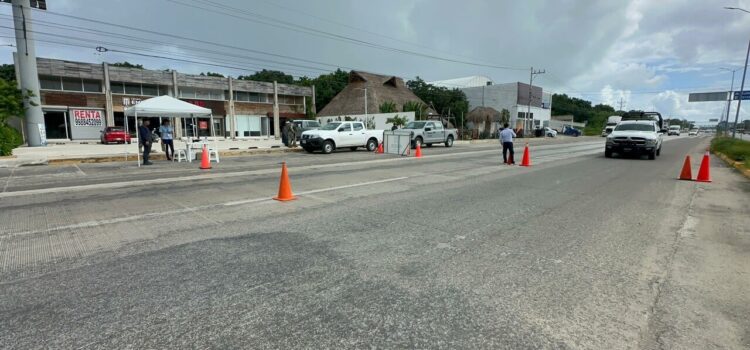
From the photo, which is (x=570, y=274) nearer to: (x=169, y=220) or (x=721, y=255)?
(x=721, y=255)

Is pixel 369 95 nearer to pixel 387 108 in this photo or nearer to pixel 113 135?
pixel 387 108

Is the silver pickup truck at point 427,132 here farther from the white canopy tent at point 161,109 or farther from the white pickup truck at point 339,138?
the white canopy tent at point 161,109

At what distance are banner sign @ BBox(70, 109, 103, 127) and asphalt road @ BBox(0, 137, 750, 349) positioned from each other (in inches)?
1409

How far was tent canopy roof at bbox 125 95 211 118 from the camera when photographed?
15.0 meters

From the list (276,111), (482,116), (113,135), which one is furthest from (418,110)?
(113,135)

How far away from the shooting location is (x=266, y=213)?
626cm

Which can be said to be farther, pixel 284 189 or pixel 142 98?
pixel 142 98

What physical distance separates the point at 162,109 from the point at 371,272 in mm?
15143

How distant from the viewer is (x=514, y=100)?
211 ft

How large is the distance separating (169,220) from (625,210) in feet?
25.2

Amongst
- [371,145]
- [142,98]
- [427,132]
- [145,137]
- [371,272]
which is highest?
[142,98]

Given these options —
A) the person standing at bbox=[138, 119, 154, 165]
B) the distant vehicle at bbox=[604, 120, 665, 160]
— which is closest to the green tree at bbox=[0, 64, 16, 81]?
the person standing at bbox=[138, 119, 154, 165]

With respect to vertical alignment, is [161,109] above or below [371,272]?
above

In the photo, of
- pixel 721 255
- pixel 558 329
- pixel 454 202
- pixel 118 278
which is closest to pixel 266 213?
pixel 118 278
